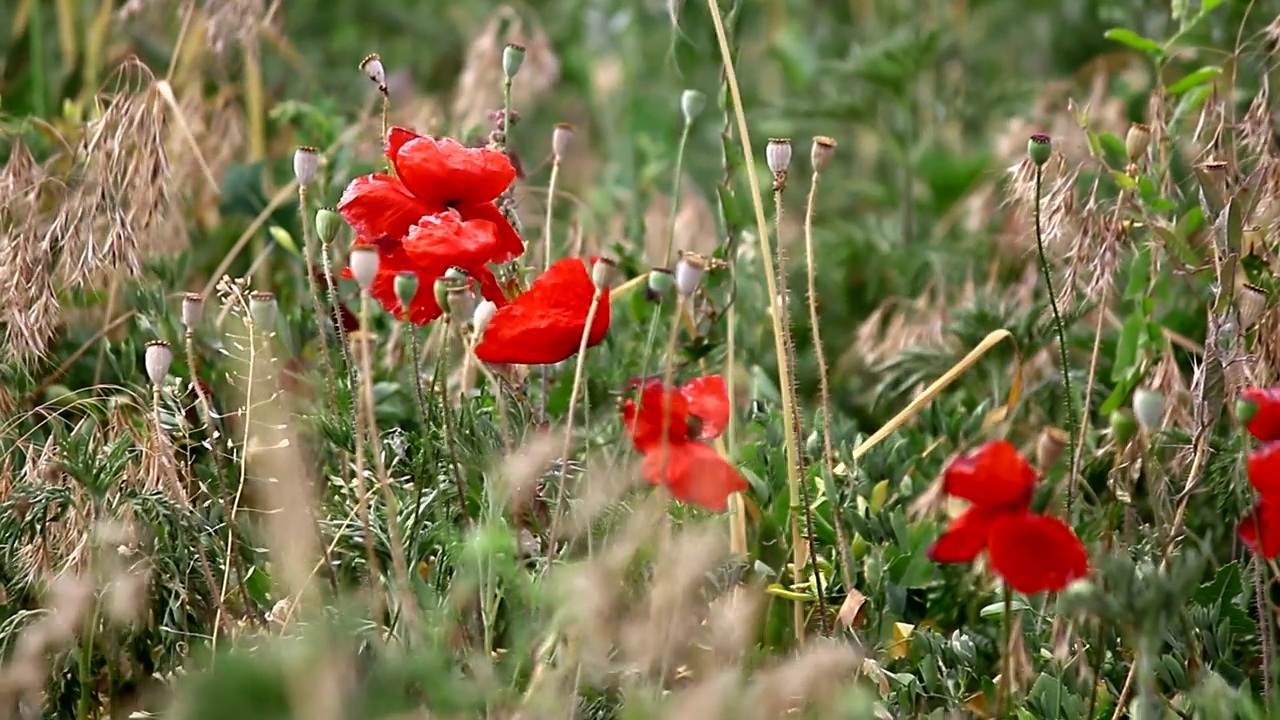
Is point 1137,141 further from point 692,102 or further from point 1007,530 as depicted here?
point 1007,530

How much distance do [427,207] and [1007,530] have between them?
0.43 metres

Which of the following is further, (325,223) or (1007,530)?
(325,223)

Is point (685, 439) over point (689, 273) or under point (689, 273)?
under

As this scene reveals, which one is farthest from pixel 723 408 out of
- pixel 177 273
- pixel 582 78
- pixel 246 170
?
pixel 582 78

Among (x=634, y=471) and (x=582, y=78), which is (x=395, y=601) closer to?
(x=634, y=471)

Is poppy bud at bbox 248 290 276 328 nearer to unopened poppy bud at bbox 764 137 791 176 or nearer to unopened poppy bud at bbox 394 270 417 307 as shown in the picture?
unopened poppy bud at bbox 394 270 417 307

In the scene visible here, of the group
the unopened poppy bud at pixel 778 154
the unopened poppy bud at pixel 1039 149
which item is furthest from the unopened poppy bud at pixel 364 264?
the unopened poppy bud at pixel 1039 149

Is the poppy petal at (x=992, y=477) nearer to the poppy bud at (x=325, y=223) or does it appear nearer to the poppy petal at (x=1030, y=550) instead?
the poppy petal at (x=1030, y=550)

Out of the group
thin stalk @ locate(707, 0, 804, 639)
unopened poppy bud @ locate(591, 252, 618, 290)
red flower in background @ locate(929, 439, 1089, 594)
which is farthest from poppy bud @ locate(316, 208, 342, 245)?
red flower in background @ locate(929, 439, 1089, 594)

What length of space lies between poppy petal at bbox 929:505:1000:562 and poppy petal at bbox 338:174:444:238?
1.28 ft

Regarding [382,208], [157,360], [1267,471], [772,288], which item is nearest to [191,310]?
[157,360]

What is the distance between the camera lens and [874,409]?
139cm

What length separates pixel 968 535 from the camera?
0.75 meters

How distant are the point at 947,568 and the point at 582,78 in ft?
4.85
